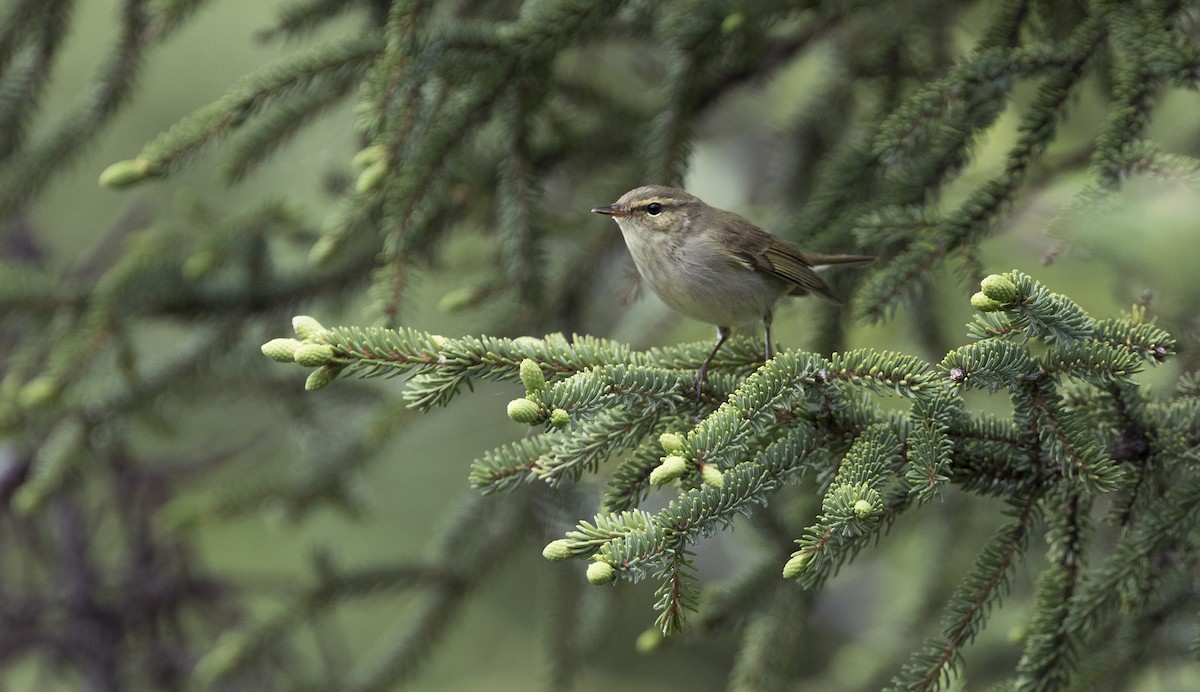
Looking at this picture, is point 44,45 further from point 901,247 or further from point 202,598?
point 901,247

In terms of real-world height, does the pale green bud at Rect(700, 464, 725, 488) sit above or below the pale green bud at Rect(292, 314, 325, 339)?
below

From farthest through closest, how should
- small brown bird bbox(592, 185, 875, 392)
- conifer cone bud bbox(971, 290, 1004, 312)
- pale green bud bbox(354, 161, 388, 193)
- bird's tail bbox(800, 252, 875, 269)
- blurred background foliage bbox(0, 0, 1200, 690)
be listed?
small brown bird bbox(592, 185, 875, 392), bird's tail bbox(800, 252, 875, 269), blurred background foliage bbox(0, 0, 1200, 690), pale green bud bbox(354, 161, 388, 193), conifer cone bud bbox(971, 290, 1004, 312)

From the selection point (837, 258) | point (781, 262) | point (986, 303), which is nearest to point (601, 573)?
point (986, 303)

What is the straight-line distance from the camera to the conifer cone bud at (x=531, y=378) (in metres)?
1.87

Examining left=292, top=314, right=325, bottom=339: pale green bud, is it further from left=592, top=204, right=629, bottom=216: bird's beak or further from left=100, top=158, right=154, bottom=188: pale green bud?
left=592, top=204, right=629, bottom=216: bird's beak

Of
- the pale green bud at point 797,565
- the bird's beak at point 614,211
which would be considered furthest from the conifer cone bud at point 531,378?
the bird's beak at point 614,211

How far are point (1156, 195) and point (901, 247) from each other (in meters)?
0.77

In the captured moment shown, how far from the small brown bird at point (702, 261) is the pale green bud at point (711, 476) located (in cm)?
151

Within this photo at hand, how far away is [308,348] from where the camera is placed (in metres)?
1.86

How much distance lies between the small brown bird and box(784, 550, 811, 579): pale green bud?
1.53 meters

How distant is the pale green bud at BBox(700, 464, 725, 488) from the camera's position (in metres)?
1.72

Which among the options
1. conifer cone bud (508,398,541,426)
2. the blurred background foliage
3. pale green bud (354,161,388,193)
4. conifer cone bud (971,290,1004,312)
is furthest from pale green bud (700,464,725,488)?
pale green bud (354,161,388,193)

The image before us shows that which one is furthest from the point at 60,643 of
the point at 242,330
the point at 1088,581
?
the point at 1088,581

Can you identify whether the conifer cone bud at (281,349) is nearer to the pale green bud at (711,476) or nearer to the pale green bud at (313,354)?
the pale green bud at (313,354)
